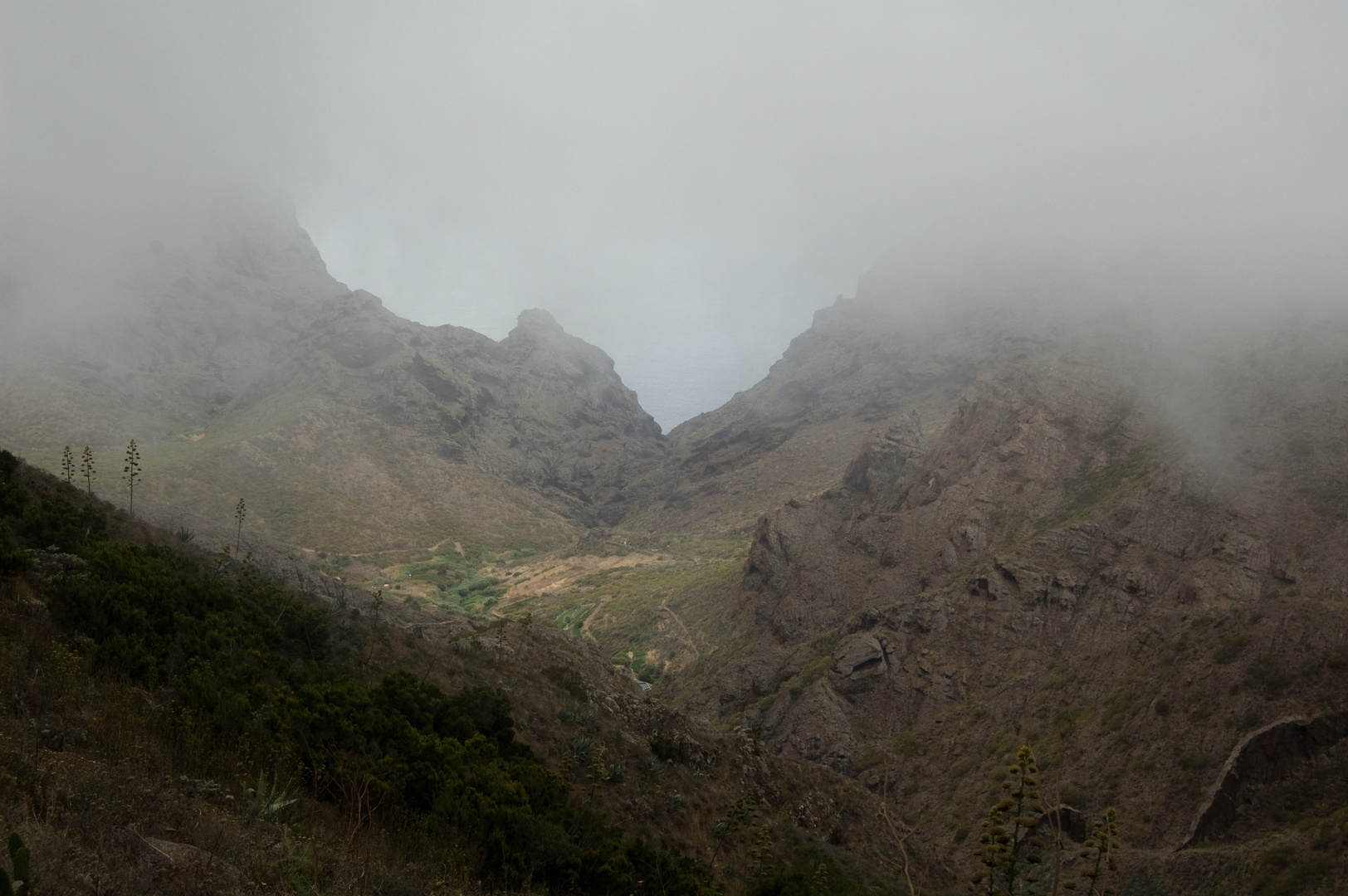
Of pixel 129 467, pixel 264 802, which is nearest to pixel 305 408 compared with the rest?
pixel 129 467

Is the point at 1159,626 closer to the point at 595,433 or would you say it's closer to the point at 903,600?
the point at 903,600

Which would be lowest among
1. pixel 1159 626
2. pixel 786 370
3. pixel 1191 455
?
pixel 1159 626

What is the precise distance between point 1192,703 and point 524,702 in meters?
21.9

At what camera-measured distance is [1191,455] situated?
3825 centimetres

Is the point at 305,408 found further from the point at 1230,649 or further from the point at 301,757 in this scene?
the point at 1230,649

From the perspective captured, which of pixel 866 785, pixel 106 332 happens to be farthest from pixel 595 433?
pixel 866 785

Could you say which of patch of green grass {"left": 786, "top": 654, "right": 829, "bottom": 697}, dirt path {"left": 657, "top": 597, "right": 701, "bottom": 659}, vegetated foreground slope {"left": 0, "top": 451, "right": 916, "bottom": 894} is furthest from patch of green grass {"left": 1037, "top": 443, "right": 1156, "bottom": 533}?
vegetated foreground slope {"left": 0, "top": 451, "right": 916, "bottom": 894}

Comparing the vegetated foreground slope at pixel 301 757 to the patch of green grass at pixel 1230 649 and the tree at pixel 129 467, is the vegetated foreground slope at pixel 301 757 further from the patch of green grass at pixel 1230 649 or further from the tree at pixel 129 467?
the patch of green grass at pixel 1230 649

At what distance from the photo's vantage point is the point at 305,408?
97500 millimetres

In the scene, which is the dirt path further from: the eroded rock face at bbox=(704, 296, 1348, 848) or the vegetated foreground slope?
the vegetated foreground slope

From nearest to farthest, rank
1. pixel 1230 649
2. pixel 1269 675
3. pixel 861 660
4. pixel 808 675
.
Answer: pixel 1269 675 → pixel 1230 649 → pixel 861 660 → pixel 808 675

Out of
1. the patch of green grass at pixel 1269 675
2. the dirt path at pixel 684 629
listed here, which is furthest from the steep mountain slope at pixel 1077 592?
the dirt path at pixel 684 629

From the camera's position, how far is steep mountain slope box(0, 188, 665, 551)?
3091 inches

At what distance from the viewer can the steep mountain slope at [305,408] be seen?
78500 mm
